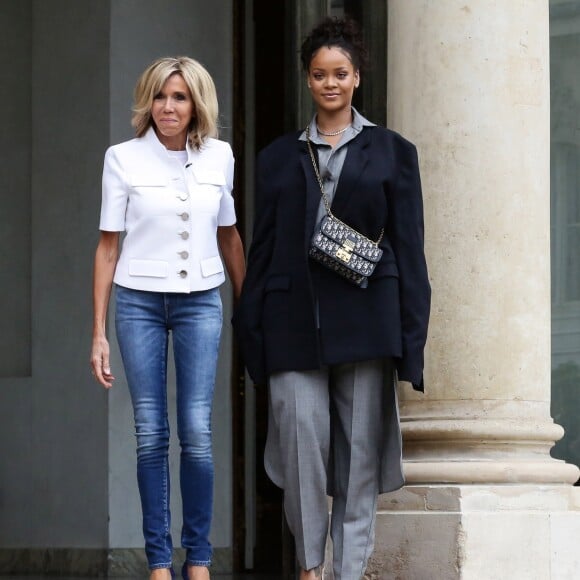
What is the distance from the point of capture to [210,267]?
240 inches

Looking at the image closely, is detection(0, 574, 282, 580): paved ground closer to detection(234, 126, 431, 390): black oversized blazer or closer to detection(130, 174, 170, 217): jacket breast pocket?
detection(234, 126, 431, 390): black oversized blazer

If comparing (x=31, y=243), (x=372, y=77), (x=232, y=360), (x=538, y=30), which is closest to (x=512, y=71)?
(x=538, y=30)

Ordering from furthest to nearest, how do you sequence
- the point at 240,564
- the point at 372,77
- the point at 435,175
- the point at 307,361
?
the point at 240,564 < the point at 372,77 < the point at 435,175 < the point at 307,361

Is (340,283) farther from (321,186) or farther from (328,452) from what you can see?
(328,452)

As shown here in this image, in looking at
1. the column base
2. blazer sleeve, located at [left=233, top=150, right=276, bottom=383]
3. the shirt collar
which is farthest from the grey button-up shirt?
the column base

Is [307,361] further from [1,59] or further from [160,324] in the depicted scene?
[1,59]

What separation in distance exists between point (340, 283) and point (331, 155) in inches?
19.1

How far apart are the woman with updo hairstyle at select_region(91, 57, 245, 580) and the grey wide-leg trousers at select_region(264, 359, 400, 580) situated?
0.98 ft

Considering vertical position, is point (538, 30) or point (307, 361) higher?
point (538, 30)

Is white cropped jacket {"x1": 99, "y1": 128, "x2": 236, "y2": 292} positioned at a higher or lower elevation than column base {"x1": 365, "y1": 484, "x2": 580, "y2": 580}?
higher

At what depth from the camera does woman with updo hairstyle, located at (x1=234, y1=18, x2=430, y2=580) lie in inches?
235

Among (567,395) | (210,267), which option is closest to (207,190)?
(210,267)

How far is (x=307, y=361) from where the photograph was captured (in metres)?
5.95

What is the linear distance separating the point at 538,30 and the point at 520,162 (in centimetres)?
61
